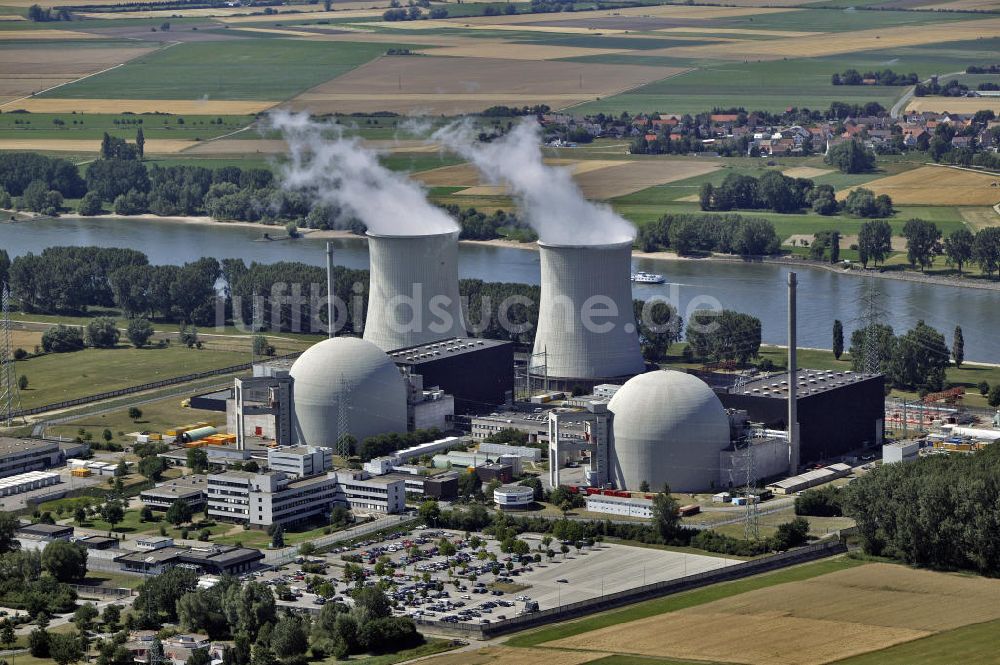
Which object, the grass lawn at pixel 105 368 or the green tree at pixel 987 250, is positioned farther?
the green tree at pixel 987 250

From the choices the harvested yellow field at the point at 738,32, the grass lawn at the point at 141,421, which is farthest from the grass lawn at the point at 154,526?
the harvested yellow field at the point at 738,32

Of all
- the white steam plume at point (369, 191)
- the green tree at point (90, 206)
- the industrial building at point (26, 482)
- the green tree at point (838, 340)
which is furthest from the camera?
the green tree at point (90, 206)

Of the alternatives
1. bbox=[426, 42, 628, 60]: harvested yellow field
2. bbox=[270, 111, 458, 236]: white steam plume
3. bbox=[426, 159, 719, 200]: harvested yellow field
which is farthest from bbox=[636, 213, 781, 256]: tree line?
bbox=[426, 42, 628, 60]: harvested yellow field

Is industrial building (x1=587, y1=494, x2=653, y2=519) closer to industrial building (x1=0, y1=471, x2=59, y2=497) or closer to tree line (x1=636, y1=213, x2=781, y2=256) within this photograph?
industrial building (x1=0, y1=471, x2=59, y2=497)

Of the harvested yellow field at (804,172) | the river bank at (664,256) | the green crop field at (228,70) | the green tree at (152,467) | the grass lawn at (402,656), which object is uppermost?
the green crop field at (228,70)

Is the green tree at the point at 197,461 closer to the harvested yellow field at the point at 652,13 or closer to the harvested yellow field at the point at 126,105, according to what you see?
the harvested yellow field at the point at 126,105

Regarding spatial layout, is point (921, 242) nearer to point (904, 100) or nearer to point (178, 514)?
point (904, 100)

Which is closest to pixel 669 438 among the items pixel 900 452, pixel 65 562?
pixel 900 452

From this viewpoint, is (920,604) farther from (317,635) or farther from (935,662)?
(317,635)
